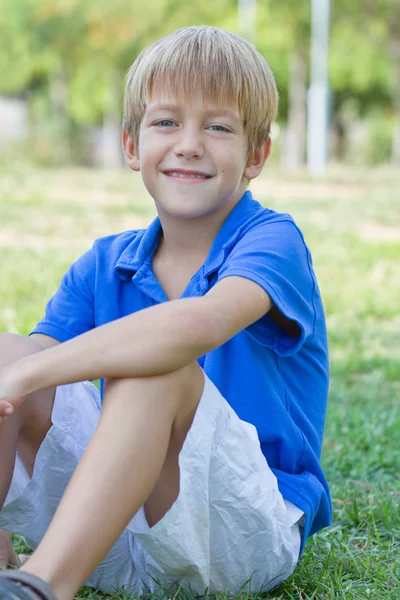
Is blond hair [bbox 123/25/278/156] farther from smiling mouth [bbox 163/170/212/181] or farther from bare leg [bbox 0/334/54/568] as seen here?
bare leg [bbox 0/334/54/568]

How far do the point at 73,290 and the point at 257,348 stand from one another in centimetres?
51

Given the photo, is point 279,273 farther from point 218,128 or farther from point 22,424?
Result: point 22,424

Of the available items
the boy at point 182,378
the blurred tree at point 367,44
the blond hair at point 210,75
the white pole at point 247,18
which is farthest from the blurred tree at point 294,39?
the boy at point 182,378

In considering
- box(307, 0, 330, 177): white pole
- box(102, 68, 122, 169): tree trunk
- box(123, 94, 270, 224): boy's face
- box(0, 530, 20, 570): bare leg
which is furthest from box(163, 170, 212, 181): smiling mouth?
box(102, 68, 122, 169): tree trunk

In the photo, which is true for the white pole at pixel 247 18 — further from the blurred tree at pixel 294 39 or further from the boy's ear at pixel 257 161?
the boy's ear at pixel 257 161

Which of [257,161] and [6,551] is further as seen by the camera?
[257,161]

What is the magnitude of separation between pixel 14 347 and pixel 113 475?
0.45 m

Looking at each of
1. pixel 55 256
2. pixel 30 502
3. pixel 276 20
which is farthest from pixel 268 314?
pixel 276 20

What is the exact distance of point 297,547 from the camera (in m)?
2.06

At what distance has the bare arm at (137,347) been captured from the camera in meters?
1.72

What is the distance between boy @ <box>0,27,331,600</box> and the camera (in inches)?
67.1

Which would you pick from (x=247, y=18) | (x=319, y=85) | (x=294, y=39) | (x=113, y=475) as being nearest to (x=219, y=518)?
(x=113, y=475)

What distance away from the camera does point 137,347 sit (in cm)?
173

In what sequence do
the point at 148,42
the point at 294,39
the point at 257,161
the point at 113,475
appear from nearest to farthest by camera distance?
1. the point at 113,475
2. the point at 257,161
3. the point at 148,42
4. the point at 294,39
